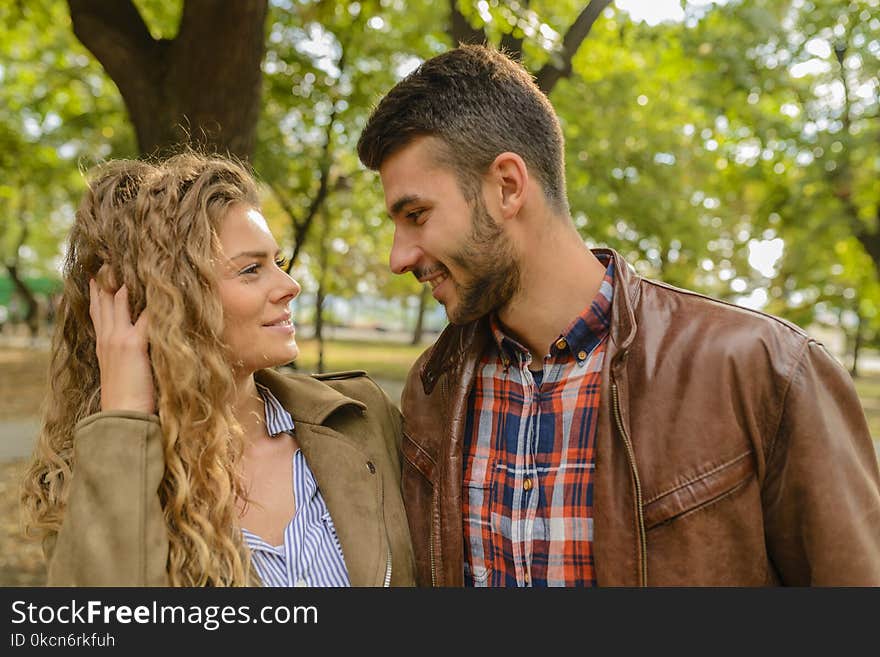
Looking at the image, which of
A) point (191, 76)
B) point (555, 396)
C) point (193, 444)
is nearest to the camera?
point (193, 444)

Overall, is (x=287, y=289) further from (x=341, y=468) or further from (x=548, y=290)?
(x=548, y=290)

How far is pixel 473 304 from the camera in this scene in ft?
7.73

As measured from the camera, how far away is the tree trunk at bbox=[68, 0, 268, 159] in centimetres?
429

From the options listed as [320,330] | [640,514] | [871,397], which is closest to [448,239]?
[640,514]

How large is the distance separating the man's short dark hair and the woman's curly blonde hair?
1.70 ft

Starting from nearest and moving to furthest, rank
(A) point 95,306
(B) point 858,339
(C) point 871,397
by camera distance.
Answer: (A) point 95,306, (C) point 871,397, (B) point 858,339

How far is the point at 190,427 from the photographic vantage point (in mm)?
2121

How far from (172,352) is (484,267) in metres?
0.92

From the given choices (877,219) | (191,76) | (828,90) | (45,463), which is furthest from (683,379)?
(877,219)

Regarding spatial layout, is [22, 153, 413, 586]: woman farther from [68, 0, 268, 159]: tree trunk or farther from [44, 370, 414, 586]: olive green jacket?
[68, 0, 268, 159]: tree trunk

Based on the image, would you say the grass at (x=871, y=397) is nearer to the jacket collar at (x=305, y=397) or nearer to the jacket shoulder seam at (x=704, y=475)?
the jacket shoulder seam at (x=704, y=475)

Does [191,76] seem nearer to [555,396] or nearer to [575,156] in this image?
[555,396]

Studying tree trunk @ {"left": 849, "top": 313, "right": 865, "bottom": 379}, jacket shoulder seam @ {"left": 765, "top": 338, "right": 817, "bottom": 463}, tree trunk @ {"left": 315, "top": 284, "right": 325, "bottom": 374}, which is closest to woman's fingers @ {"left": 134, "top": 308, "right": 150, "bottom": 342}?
jacket shoulder seam @ {"left": 765, "top": 338, "right": 817, "bottom": 463}

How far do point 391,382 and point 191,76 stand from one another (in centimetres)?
1381
